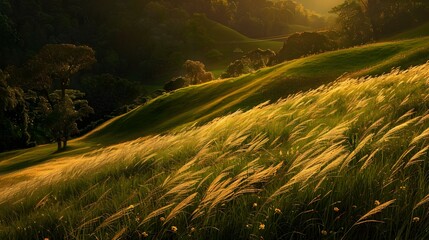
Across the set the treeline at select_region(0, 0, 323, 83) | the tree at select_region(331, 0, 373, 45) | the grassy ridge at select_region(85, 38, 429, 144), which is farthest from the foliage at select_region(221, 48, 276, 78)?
the treeline at select_region(0, 0, 323, 83)

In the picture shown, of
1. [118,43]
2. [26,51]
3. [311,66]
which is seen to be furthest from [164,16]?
[311,66]

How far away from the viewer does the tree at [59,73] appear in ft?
161

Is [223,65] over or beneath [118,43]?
beneath

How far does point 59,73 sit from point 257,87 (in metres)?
31.1

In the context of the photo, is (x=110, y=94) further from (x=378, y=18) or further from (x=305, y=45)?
(x=378, y=18)

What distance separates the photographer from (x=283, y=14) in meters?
197

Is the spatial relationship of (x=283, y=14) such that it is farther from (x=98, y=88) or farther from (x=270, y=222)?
(x=270, y=222)

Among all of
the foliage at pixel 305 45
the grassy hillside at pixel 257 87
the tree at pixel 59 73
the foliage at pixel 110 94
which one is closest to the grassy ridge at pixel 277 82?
the grassy hillside at pixel 257 87

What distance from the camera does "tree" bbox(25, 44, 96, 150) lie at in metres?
49.1

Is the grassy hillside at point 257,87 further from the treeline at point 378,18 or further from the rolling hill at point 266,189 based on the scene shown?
the treeline at point 378,18

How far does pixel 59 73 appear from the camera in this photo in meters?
53.2

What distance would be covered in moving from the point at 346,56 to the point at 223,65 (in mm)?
118626

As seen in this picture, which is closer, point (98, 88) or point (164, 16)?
point (98, 88)

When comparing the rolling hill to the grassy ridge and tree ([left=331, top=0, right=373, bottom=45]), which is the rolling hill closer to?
the grassy ridge
